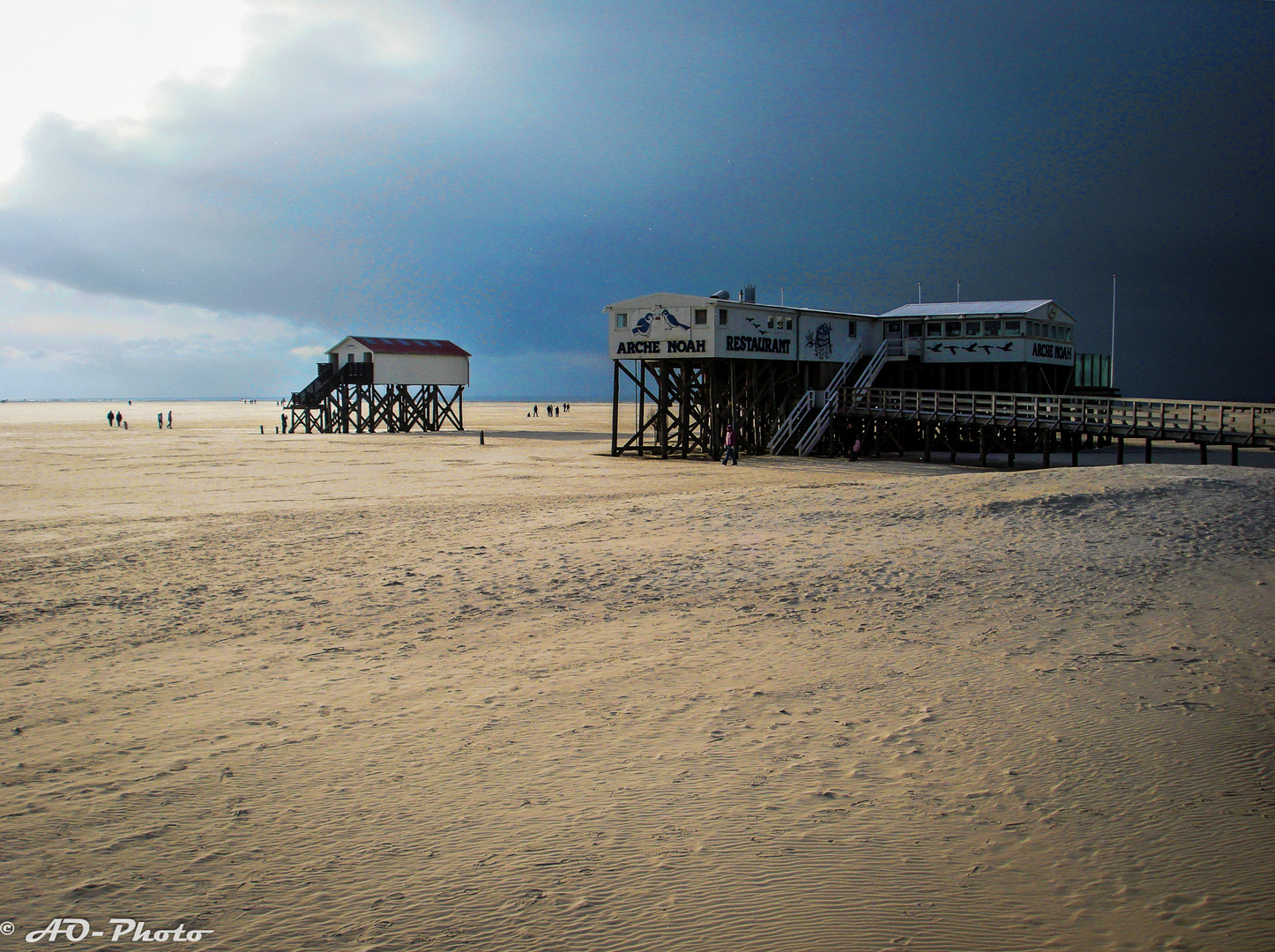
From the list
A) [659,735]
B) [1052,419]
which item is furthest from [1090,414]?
[659,735]

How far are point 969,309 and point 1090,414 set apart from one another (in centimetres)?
1363

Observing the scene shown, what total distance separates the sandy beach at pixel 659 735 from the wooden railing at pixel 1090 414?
39.9ft

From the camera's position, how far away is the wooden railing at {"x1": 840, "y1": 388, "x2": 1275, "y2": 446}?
26.9m

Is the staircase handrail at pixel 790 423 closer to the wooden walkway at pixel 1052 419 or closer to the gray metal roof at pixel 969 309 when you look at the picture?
the wooden walkway at pixel 1052 419

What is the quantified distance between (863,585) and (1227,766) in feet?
19.4

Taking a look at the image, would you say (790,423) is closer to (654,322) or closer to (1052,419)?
(654,322)

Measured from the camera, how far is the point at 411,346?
61.4 m

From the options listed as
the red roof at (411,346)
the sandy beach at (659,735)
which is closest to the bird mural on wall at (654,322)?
the sandy beach at (659,735)

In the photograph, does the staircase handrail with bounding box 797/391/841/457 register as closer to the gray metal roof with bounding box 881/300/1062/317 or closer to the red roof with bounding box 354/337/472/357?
the gray metal roof with bounding box 881/300/1062/317

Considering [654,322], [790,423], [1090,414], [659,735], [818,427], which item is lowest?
[659,735]

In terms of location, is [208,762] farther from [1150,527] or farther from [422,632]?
[1150,527]

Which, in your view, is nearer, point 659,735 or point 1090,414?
point 659,735

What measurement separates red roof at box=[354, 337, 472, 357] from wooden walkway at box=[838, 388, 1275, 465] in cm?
3184

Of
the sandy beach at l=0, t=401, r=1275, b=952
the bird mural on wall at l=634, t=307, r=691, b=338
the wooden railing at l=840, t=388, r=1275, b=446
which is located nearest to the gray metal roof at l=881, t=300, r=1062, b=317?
the wooden railing at l=840, t=388, r=1275, b=446
